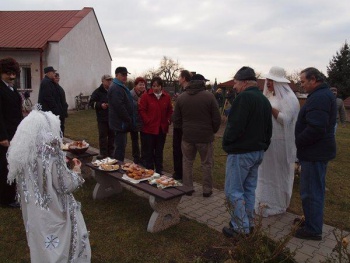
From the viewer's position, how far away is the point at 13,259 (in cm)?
321

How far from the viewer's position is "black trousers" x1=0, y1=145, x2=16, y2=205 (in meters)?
4.27

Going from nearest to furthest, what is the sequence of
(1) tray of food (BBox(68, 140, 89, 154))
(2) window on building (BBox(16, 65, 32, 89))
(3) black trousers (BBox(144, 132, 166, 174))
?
Result: (1) tray of food (BBox(68, 140, 89, 154)), (3) black trousers (BBox(144, 132, 166, 174)), (2) window on building (BBox(16, 65, 32, 89))

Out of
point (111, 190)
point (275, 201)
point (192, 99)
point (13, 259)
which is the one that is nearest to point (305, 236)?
point (275, 201)

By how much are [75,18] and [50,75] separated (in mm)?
14196

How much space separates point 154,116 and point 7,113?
233 cm

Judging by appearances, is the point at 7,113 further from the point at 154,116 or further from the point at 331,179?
the point at 331,179

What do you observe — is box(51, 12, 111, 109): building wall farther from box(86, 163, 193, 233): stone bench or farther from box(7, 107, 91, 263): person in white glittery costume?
box(7, 107, 91, 263): person in white glittery costume

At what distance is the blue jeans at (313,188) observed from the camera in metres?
3.52

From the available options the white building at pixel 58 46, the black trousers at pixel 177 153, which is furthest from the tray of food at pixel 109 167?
the white building at pixel 58 46

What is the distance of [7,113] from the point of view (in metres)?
4.20

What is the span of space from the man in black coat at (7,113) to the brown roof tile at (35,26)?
13.4 metres

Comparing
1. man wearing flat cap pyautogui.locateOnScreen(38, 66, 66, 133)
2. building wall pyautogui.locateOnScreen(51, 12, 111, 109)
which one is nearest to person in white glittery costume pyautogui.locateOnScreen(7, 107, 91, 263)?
man wearing flat cap pyautogui.locateOnScreen(38, 66, 66, 133)

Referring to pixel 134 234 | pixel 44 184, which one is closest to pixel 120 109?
pixel 134 234

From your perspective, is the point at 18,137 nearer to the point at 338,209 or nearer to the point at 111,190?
the point at 111,190
